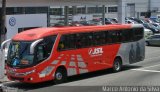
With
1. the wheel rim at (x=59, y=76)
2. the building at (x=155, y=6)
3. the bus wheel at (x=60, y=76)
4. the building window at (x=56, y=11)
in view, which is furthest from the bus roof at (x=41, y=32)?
the building at (x=155, y=6)

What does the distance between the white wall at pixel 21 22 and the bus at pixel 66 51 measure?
10369 mm

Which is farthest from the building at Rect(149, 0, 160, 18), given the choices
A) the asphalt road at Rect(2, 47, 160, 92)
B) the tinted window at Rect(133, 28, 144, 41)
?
the asphalt road at Rect(2, 47, 160, 92)

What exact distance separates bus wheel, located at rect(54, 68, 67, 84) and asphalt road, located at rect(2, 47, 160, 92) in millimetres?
272

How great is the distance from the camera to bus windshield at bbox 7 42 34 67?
707 inches

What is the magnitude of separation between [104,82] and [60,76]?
211 cm

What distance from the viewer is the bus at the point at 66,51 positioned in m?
18.0

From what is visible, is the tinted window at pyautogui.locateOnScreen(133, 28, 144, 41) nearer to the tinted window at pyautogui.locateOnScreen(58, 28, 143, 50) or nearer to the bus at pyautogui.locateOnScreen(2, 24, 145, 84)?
the tinted window at pyautogui.locateOnScreen(58, 28, 143, 50)

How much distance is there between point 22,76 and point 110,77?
495cm

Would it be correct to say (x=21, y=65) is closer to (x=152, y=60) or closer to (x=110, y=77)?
(x=110, y=77)

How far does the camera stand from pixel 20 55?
18141 mm

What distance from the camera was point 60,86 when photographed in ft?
60.2

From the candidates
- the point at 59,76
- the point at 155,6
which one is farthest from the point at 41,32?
the point at 155,6

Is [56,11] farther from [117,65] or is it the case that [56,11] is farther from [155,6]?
[155,6]

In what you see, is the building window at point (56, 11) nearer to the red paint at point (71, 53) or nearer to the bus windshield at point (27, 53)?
the red paint at point (71, 53)
